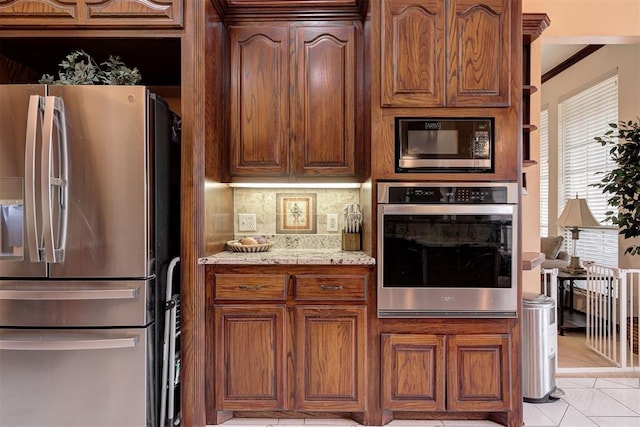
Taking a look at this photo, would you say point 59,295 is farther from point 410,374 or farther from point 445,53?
point 445,53

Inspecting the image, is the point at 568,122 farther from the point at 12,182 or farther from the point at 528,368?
the point at 12,182

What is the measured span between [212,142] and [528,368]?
2.48m

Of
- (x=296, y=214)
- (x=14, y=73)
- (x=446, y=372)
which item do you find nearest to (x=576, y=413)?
(x=446, y=372)

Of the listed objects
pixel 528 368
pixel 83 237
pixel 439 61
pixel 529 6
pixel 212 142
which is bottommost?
pixel 528 368

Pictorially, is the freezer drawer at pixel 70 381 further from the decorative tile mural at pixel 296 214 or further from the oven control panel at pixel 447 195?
the oven control panel at pixel 447 195

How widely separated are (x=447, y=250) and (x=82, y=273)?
1.92 metres

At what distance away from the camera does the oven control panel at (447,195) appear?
210 cm

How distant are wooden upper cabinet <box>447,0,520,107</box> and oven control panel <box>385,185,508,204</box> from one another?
49 cm

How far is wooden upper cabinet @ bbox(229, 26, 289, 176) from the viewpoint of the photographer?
248cm

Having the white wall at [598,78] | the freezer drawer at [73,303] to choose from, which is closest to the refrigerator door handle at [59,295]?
the freezer drawer at [73,303]

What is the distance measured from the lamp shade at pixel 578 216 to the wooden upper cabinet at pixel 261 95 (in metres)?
3.40

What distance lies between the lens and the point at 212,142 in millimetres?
2275

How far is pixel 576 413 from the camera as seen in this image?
89.2 inches

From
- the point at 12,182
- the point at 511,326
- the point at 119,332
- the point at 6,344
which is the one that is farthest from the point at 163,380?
the point at 511,326
